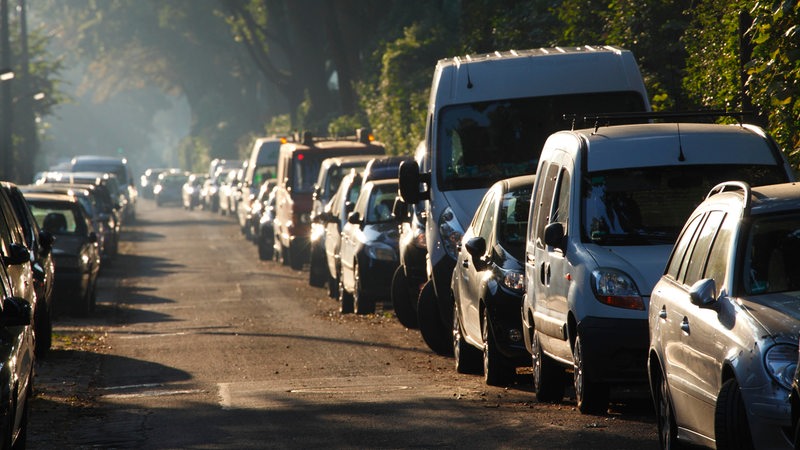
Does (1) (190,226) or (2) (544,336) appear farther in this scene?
(1) (190,226)

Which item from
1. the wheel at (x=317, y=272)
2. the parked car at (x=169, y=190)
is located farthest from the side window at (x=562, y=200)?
the parked car at (x=169, y=190)

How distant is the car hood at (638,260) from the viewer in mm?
10352

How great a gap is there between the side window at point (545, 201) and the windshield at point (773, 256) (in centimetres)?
393

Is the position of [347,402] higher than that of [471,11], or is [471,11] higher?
[471,11]

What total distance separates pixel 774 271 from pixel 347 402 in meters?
4.93

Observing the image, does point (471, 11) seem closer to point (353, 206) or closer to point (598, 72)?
point (353, 206)

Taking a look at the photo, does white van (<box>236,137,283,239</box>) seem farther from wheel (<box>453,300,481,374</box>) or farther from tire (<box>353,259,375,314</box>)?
wheel (<box>453,300,481,374</box>)

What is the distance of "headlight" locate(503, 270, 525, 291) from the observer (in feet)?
42.2

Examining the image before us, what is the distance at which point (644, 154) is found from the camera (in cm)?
1132

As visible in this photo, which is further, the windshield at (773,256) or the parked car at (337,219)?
the parked car at (337,219)

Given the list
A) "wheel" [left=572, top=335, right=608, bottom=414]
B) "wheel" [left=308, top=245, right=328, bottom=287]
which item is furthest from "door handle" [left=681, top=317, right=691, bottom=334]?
"wheel" [left=308, top=245, right=328, bottom=287]

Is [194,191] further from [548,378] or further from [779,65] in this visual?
[548,378]

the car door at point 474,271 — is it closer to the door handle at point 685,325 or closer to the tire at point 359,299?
the door handle at point 685,325

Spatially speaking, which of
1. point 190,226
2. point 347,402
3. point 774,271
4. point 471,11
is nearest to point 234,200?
point 190,226
